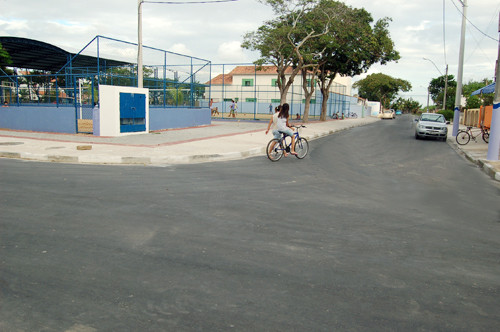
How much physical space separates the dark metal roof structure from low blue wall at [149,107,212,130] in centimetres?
610

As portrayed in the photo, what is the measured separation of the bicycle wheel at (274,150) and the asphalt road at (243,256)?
3.50 metres

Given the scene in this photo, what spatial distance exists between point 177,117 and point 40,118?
7038mm

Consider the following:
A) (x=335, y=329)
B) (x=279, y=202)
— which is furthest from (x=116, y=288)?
(x=279, y=202)

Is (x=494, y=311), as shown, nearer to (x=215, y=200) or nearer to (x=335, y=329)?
(x=335, y=329)

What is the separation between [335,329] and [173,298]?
1.36m

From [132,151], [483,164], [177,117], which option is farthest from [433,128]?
[132,151]

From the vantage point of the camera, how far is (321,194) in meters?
7.68

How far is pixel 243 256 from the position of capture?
4.37 m

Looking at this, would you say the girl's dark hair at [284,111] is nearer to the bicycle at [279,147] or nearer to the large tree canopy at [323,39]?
the bicycle at [279,147]

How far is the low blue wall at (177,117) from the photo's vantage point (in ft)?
69.1

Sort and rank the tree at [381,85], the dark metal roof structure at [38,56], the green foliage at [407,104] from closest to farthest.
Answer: the dark metal roof structure at [38,56] < the tree at [381,85] < the green foliage at [407,104]

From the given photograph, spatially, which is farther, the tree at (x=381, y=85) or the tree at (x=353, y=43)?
the tree at (x=381, y=85)

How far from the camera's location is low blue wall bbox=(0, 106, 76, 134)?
18859 millimetres

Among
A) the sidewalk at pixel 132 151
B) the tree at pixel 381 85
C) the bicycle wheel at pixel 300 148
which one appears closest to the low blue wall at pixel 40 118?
the sidewalk at pixel 132 151
